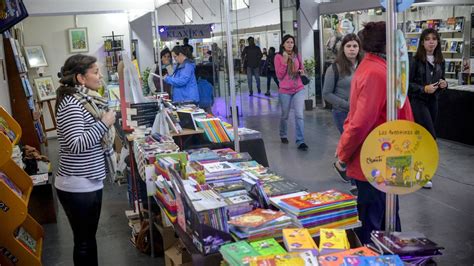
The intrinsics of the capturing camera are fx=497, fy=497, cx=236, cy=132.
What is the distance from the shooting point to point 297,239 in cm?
197

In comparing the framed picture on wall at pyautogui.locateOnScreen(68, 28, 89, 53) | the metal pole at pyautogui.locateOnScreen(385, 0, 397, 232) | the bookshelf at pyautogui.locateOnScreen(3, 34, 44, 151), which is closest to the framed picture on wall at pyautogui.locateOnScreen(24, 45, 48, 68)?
the framed picture on wall at pyautogui.locateOnScreen(68, 28, 89, 53)

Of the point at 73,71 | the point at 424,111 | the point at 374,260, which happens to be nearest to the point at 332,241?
the point at 374,260

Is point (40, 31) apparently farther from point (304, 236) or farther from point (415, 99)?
point (304, 236)

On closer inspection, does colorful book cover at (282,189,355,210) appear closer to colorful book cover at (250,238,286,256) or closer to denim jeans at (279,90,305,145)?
colorful book cover at (250,238,286,256)

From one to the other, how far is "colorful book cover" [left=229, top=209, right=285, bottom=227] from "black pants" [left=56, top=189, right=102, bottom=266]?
1.23 metres

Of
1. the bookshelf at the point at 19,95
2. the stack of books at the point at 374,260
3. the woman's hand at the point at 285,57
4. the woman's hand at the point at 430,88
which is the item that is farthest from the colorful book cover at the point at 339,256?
the bookshelf at the point at 19,95

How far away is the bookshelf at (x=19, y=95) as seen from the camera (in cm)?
679

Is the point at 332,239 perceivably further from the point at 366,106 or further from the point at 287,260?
the point at 366,106

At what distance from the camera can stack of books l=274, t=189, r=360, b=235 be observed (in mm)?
2182

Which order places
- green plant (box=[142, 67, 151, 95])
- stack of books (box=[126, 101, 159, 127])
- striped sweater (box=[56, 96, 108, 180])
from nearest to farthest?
striped sweater (box=[56, 96, 108, 180]) → stack of books (box=[126, 101, 159, 127]) → green plant (box=[142, 67, 151, 95])

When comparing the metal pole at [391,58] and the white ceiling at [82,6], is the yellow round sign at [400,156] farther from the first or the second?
the white ceiling at [82,6]

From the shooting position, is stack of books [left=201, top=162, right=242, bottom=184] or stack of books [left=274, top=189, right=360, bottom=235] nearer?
stack of books [left=274, top=189, right=360, bottom=235]

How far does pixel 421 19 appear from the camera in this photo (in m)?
10.6

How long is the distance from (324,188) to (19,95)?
442 cm
